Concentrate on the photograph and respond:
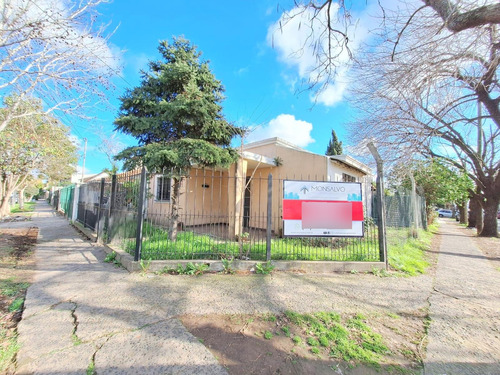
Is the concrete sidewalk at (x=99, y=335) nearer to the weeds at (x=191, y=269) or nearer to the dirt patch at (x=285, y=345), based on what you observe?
the dirt patch at (x=285, y=345)

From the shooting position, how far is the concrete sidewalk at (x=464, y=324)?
7.30 ft

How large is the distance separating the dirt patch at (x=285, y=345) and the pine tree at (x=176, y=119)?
4.00 metres

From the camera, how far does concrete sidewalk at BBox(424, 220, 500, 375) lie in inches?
87.6

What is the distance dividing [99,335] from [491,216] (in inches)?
691

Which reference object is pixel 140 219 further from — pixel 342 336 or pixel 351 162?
pixel 351 162

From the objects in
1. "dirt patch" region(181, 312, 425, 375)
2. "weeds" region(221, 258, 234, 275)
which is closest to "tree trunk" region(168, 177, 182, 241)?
"weeds" region(221, 258, 234, 275)

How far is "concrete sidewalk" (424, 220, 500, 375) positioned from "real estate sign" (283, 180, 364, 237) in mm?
1841

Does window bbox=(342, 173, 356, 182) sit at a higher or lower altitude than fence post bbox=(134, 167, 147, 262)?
higher

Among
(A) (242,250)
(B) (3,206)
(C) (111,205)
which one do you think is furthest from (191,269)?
(B) (3,206)

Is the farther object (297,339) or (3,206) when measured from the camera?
(3,206)

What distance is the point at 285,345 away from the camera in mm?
2400

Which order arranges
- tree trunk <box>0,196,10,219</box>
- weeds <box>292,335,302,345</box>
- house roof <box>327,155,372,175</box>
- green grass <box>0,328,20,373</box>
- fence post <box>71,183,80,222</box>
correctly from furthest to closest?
tree trunk <box>0,196,10,219</box>
fence post <box>71,183,80,222</box>
house roof <box>327,155,372,175</box>
weeds <box>292,335,302,345</box>
green grass <box>0,328,20,373</box>

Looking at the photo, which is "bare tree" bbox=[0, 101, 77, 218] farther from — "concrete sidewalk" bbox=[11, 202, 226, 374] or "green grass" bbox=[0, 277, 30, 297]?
"concrete sidewalk" bbox=[11, 202, 226, 374]

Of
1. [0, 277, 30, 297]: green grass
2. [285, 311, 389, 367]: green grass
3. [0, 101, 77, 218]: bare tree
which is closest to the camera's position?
[285, 311, 389, 367]: green grass
